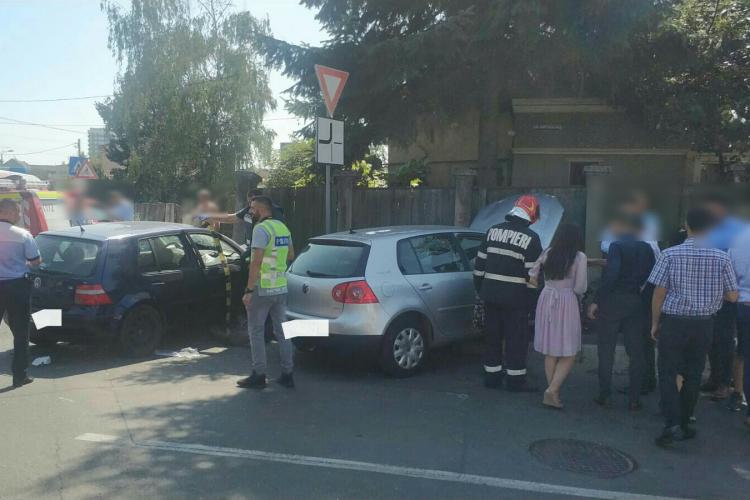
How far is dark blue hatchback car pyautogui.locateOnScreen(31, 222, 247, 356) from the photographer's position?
6.93m

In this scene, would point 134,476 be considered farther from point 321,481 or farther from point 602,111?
point 602,111

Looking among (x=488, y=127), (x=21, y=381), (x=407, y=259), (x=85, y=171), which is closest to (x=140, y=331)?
(x=21, y=381)

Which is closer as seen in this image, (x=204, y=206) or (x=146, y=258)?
(x=146, y=258)

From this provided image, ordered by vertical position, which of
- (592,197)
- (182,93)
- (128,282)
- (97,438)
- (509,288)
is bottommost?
(97,438)

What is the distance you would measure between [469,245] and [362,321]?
1906 millimetres

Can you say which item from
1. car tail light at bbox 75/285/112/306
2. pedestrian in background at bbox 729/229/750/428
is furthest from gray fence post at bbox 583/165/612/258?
car tail light at bbox 75/285/112/306

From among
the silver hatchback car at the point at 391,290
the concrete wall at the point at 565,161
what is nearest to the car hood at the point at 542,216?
the silver hatchback car at the point at 391,290

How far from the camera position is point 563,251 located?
18.2ft

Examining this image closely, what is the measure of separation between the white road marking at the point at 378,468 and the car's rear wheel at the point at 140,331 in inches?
94.1

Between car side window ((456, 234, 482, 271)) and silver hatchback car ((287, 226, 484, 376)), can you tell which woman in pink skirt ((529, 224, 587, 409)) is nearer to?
silver hatchback car ((287, 226, 484, 376))

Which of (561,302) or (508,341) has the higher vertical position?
(561,302)

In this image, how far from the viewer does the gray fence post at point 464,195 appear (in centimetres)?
999

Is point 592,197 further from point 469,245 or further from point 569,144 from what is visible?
point 569,144

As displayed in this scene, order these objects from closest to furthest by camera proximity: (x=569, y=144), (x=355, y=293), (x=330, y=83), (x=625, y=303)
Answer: (x=625, y=303), (x=355, y=293), (x=330, y=83), (x=569, y=144)
